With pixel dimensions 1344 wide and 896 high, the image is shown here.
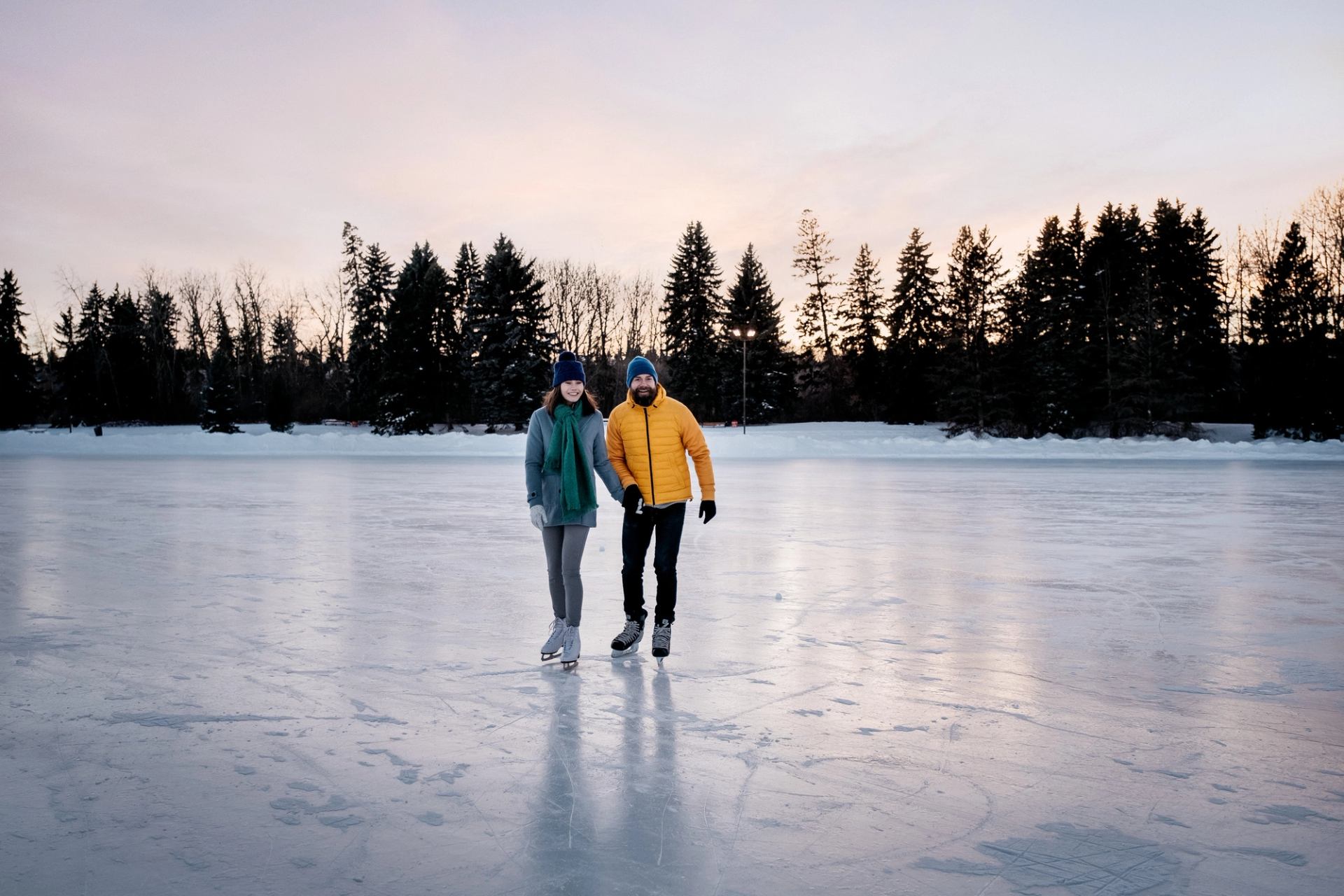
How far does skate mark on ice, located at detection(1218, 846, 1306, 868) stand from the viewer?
261 centimetres

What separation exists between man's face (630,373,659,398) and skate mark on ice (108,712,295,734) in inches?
92.2

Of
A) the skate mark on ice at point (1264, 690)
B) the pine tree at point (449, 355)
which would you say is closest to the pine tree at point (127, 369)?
the pine tree at point (449, 355)

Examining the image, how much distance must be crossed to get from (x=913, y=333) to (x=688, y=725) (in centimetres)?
5635

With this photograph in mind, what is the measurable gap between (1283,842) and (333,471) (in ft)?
72.6

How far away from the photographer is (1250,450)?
31891mm

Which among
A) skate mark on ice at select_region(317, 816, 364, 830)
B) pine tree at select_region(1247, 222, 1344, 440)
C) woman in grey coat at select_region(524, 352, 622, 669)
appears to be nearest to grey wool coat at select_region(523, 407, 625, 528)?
woman in grey coat at select_region(524, 352, 622, 669)

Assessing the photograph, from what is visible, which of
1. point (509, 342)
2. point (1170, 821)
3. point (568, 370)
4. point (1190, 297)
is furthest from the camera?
point (1190, 297)

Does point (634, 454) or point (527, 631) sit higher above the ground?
point (634, 454)

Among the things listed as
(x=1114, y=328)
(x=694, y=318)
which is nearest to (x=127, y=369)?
(x=694, y=318)

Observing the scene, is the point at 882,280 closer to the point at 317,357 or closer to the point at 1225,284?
the point at 1225,284

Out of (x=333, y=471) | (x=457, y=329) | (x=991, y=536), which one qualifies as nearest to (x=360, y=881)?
(x=991, y=536)

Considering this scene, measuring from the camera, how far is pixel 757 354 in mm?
56562

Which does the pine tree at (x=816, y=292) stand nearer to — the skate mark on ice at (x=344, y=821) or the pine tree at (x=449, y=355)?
the pine tree at (x=449, y=355)

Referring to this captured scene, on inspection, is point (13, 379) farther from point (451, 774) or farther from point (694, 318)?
point (451, 774)
